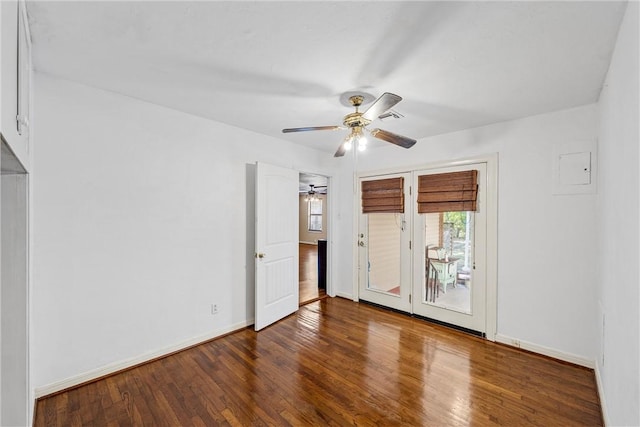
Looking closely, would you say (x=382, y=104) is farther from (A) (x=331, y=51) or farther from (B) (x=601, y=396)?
(B) (x=601, y=396)

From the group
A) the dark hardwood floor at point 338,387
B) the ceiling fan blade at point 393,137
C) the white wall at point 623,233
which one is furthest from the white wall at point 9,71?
the white wall at point 623,233

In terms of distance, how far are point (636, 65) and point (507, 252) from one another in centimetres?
222

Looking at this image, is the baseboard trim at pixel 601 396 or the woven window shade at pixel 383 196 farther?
the woven window shade at pixel 383 196

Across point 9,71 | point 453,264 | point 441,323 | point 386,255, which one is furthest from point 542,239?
point 9,71

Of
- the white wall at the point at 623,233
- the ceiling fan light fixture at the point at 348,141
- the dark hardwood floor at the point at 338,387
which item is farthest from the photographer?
the ceiling fan light fixture at the point at 348,141

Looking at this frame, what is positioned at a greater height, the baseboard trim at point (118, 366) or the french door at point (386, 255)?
the french door at point (386, 255)

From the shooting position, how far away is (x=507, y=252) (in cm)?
300

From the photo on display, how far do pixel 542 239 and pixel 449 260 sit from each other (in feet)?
3.27

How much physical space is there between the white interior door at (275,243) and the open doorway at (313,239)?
704mm

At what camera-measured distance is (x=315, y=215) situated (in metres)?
11.4

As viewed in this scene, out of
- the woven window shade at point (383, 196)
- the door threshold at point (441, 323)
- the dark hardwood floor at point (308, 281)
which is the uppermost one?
the woven window shade at point (383, 196)

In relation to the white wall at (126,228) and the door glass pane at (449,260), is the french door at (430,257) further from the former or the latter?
the white wall at (126,228)

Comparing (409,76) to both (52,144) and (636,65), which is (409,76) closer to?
(636,65)

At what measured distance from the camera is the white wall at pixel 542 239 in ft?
8.36
